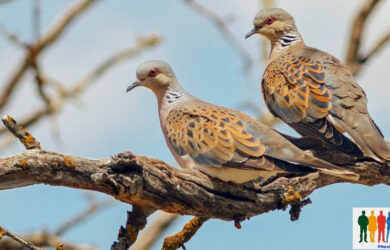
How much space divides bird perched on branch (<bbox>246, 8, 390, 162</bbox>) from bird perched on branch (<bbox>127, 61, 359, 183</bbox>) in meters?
0.77

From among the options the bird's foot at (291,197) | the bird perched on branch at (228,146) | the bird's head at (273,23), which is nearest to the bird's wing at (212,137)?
the bird perched on branch at (228,146)

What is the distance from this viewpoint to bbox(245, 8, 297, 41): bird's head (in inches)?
312

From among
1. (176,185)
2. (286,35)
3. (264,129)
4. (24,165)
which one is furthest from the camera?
(286,35)

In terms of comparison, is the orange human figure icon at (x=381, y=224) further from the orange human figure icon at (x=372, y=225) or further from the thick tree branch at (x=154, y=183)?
the thick tree branch at (x=154, y=183)

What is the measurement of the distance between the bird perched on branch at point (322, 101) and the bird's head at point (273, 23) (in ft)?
1.88

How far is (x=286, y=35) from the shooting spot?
7902 mm

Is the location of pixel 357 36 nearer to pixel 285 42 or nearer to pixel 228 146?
pixel 285 42

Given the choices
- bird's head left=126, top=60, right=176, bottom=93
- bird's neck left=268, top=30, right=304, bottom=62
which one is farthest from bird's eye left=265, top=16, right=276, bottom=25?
bird's head left=126, top=60, right=176, bottom=93

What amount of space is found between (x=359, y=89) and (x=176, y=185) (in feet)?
7.37

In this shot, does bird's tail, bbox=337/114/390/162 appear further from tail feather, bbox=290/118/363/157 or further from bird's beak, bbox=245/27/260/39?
bird's beak, bbox=245/27/260/39

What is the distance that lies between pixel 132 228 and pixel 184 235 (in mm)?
640

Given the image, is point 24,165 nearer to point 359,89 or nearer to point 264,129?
point 264,129

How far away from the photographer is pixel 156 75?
6.63 metres

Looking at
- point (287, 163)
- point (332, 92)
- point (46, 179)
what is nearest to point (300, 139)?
point (332, 92)
